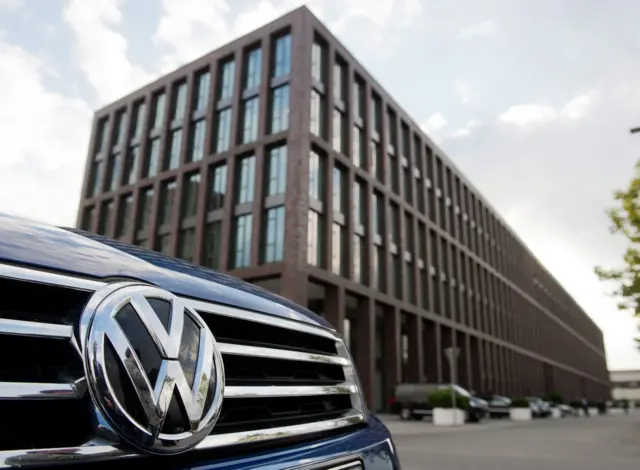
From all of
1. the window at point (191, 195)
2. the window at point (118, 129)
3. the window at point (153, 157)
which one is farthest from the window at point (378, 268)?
the window at point (118, 129)

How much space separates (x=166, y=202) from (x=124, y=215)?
200 inches

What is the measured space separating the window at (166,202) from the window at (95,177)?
334 inches

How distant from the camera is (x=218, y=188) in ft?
90.6

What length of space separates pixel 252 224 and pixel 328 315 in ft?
20.3

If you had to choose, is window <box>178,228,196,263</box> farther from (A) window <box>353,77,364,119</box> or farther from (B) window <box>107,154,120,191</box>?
(A) window <box>353,77,364,119</box>

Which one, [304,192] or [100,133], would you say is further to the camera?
[100,133]

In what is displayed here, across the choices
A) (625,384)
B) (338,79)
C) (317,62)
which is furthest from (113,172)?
(625,384)

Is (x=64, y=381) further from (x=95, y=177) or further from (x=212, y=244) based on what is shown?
(x=95, y=177)

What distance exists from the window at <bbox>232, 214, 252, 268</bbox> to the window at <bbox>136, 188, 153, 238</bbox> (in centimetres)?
879

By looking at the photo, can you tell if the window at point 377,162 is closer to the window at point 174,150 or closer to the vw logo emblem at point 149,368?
the window at point 174,150

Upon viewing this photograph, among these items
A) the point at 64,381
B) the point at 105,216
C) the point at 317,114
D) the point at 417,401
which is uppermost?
the point at 317,114

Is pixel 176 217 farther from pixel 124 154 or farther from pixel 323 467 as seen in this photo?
pixel 323 467

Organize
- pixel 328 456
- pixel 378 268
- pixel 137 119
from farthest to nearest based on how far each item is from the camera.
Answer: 1. pixel 137 119
2. pixel 378 268
3. pixel 328 456

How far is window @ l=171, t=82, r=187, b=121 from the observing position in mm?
32156
